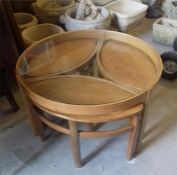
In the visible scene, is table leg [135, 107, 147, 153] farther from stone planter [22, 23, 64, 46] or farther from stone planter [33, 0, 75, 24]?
stone planter [33, 0, 75, 24]

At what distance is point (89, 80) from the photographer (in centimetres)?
119

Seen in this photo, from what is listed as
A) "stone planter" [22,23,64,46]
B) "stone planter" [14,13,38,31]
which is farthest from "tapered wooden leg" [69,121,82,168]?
"stone planter" [14,13,38,31]

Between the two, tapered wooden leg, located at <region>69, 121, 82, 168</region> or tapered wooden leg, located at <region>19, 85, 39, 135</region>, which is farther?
tapered wooden leg, located at <region>19, 85, 39, 135</region>

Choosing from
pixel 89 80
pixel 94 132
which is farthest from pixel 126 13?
pixel 94 132

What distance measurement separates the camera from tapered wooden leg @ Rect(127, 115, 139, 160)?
3.84ft

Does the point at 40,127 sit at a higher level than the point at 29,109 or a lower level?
lower

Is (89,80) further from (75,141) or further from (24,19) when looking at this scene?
(24,19)

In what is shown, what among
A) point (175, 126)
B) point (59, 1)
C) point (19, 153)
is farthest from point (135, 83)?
point (59, 1)

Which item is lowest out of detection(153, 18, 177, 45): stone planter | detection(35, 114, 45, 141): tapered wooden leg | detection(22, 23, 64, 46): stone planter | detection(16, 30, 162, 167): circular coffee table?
detection(153, 18, 177, 45): stone planter

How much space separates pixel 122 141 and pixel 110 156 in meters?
0.12

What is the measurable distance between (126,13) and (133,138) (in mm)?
1476

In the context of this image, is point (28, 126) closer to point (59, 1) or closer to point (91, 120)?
point (91, 120)

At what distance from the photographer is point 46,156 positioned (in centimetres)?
138

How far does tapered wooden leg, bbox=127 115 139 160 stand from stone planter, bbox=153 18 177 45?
3.89 ft
